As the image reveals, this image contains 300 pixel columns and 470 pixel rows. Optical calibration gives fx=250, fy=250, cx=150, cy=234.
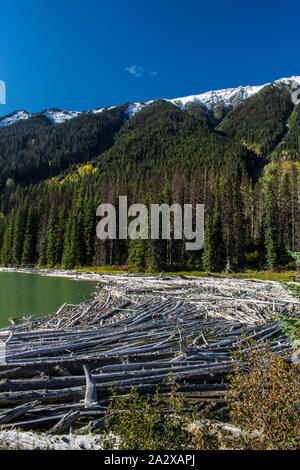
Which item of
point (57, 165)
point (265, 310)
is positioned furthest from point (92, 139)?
point (265, 310)

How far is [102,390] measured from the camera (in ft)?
21.8

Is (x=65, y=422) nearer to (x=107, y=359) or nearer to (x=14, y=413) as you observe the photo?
(x=14, y=413)

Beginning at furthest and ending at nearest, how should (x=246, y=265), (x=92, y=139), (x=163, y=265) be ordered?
(x=92, y=139), (x=246, y=265), (x=163, y=265)

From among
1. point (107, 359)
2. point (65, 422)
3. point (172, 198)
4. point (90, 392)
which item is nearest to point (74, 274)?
point (172, 198)

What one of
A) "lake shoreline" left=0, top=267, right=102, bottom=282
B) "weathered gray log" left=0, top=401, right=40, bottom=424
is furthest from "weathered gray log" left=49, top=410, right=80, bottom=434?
"lake shoreline" left=0, top=267, right=102, bottom=282

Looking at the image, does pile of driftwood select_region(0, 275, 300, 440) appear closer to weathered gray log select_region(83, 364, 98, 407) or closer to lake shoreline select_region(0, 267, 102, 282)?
weathered gray log select_region(83, 364, 98, 407)

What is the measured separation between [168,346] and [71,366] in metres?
3.56

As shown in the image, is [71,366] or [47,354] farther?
[47,354]

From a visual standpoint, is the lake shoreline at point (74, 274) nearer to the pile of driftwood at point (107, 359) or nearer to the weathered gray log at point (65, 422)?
the pile of driftwood at point (107, 359)

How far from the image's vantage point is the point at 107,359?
8.18m

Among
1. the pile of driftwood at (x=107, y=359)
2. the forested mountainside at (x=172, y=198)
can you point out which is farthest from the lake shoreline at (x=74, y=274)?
the pile of driftwood at (x=107, y=359)

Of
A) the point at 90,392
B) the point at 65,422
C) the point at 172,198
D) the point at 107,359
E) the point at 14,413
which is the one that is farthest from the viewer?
the point at 172,198

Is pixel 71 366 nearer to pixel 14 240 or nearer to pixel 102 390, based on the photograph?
pixel 102 390

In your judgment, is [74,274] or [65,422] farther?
[74,274]
